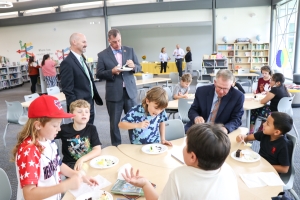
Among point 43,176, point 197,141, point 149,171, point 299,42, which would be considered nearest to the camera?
point 197,141

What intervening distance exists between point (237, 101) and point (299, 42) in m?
7.35

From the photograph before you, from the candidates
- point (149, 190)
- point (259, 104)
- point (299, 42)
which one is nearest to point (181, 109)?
point (259, 104)

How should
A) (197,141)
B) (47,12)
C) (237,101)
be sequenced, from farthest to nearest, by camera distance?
(47,12), (237,101), (197,141)

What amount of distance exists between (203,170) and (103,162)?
0.98m

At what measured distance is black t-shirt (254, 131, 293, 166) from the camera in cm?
198

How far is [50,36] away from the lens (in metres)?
13.3

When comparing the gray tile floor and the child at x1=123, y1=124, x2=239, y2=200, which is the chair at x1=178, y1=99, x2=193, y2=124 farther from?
the child at x1=123, y1=124, x2=239, y2=200

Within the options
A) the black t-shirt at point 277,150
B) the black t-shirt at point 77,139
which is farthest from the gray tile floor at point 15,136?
the black t-shirt at point 77,139

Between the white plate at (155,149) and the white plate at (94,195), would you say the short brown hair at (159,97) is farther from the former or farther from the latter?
the white plate at (94,195)

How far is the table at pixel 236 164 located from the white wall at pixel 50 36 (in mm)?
11362

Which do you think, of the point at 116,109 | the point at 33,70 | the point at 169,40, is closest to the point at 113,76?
the point at 116,109

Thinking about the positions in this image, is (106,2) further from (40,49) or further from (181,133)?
(181,133)

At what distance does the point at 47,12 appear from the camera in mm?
12664

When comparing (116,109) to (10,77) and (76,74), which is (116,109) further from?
(10,77)
